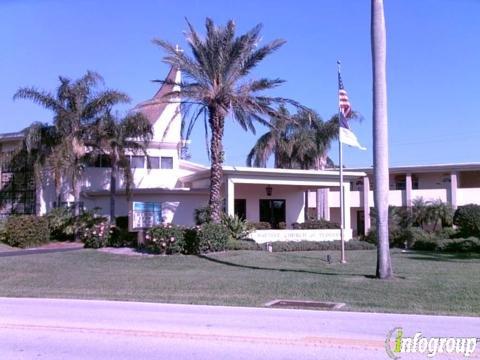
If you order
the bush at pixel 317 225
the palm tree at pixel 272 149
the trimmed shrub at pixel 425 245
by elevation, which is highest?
the palm tree at pixel 272 149

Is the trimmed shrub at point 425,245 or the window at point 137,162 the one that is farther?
the window at point 137,162

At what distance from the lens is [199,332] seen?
8891mm

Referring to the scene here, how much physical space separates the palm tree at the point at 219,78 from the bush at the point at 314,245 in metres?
2.99

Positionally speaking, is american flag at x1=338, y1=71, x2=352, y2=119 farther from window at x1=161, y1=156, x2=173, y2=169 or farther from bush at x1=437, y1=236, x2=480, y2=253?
window at x1=161, y1=156, x2=173, y2=169

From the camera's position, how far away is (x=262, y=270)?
18500mm

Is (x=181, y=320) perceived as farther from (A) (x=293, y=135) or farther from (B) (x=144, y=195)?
(A) (x=293, y=135)

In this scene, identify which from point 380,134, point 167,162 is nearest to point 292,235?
point 167,162

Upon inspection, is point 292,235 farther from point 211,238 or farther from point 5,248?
point 5,248

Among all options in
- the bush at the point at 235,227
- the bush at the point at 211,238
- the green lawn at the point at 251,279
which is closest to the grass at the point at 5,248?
the green lawn at the point at 251,279

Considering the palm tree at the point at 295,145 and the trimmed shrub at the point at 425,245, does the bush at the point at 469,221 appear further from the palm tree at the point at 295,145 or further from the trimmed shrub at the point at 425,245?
the palm tree at the point at 295,145

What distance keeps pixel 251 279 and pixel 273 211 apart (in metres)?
21.3

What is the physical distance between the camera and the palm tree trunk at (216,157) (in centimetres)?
2519

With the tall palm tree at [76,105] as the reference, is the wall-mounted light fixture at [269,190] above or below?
below
